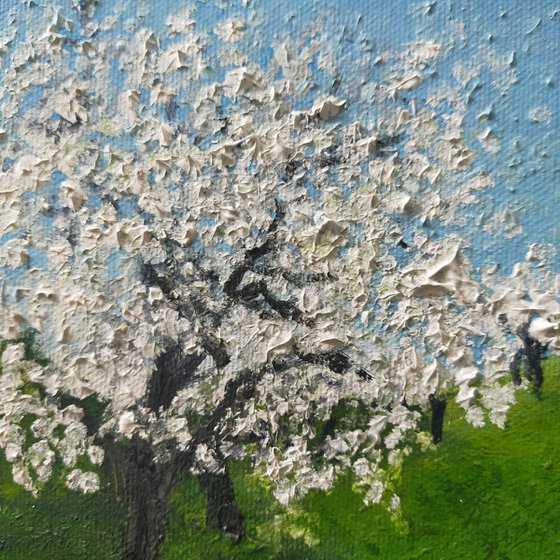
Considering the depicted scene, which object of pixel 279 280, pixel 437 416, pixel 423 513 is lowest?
pixel 423 513

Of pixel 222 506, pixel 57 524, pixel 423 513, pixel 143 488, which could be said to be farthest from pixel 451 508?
pixel 57 524

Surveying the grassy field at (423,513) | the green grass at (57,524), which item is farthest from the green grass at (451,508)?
the green grass at (57,524)

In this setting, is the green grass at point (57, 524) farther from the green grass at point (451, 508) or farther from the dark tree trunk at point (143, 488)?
the green grass at point (451, 508)

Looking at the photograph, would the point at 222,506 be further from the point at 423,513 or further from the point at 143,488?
the point at 423,513

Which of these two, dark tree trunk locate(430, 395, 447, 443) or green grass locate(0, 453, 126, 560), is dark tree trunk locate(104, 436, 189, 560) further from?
dark tree trunk locate(430, 395, 447, 443)

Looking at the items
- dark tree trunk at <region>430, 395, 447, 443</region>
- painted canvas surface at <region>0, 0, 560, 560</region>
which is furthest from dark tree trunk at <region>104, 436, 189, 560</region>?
dark tree trunk at <region>430, 395, 447, 443</region>

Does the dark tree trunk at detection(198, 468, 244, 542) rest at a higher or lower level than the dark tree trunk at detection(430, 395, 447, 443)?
lower

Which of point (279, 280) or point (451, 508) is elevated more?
point (279, 280)
